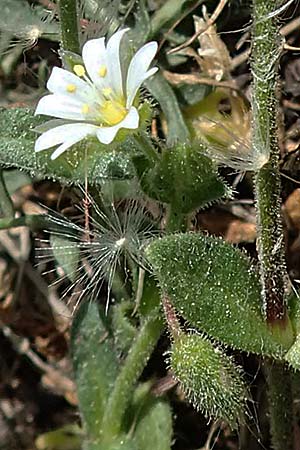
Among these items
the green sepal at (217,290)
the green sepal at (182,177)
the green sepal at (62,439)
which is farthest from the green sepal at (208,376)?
the green sepal at (62,439)

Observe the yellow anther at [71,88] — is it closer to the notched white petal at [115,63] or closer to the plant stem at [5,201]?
the notched white petal at [115,63]

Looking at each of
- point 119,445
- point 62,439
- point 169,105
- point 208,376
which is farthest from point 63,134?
point 62,439

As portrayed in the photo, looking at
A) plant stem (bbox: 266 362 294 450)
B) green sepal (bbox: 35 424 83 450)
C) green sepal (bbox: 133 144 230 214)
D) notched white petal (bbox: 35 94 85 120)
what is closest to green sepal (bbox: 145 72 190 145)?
green sepal (bbox: 133 144 230 214)

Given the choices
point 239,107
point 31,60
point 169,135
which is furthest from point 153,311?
point 31,60

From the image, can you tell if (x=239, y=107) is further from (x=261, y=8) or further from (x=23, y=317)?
(x=23, y=317)

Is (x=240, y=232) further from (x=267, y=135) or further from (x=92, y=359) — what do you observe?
(x=267, y=135)

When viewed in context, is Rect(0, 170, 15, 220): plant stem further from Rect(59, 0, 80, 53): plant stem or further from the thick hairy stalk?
the thick hairy stalk
